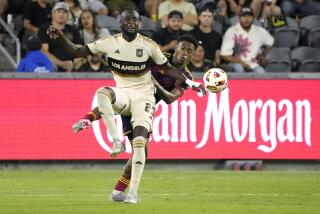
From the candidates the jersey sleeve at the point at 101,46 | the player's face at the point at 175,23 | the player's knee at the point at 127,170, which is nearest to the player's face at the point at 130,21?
the jersey sleeve at the point at 101,46

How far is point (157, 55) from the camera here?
13.8 meters

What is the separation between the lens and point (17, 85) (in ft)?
63.6

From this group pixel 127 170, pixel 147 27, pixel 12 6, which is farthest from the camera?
pixel 12 6

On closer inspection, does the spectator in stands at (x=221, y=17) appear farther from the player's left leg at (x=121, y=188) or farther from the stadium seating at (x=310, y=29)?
the player's left leg at (x=121, y=188)

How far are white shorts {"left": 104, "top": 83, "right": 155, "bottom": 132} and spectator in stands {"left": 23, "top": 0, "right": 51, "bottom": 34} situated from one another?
8093 millimetres

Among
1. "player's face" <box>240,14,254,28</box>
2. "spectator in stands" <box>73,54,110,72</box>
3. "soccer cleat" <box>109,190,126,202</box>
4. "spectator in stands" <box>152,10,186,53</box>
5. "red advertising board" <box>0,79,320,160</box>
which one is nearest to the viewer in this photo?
"soccer cleat" <box>109,190,126,202</box>

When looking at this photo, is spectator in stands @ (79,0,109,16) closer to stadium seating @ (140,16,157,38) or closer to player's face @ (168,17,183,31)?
stadium seating @ (140,16,157,38)

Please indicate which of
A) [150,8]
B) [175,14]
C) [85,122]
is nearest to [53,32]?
[85,122]

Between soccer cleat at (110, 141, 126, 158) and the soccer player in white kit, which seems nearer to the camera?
soccer cleat at (110, 141, 126, 158)

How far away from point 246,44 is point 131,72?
8.08 m

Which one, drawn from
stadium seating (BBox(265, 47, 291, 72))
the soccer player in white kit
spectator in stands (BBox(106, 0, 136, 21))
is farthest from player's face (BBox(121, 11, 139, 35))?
spectator in stands (BBox(106, 0, 136, 21))

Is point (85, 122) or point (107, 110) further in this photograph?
point (107, 110)

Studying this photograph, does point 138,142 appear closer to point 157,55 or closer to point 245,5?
point 157,55

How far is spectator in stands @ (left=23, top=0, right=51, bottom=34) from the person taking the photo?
21.5 meters
